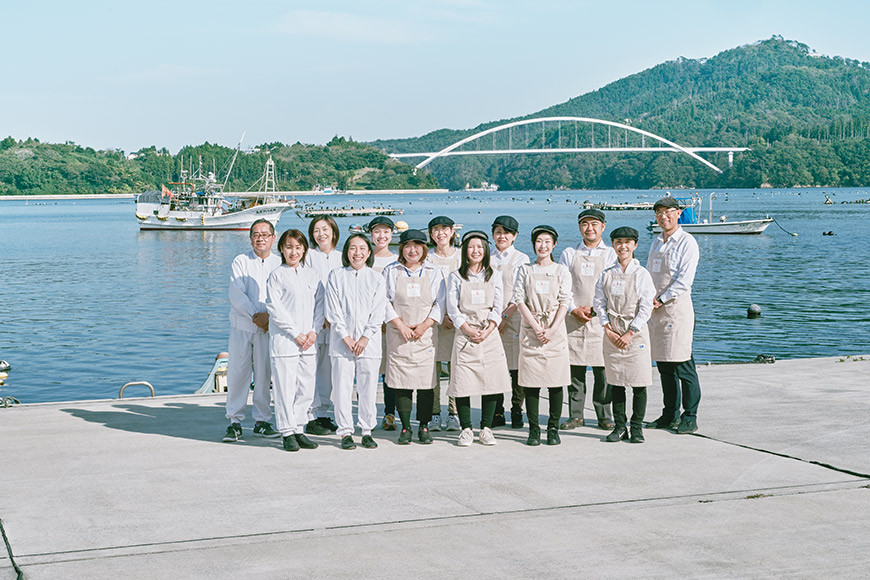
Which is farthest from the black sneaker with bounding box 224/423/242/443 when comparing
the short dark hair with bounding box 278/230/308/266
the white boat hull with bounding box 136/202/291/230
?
the white boat hull with bounding box 136/202/291/230

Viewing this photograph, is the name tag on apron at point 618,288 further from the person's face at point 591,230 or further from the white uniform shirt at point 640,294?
the person's face at point 591,230

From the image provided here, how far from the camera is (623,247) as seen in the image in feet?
22.6

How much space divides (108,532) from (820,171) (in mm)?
199012

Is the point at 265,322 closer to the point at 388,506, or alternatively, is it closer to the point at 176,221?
the point at 388,506

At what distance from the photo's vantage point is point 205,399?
29.4 feet

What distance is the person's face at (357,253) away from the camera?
→ 266 inches

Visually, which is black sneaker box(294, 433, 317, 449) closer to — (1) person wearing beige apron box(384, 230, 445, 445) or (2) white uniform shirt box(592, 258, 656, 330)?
(1) person wearing beige apron box(384, 230, 445, 445)

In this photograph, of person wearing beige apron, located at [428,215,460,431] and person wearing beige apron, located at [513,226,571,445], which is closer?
person wearing beige apron, located at [513,226,571,445]

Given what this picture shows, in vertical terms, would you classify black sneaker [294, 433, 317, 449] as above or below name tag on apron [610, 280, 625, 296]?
below

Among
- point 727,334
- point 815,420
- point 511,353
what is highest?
point 511,353

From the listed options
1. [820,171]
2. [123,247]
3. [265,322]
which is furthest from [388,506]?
[820,171]

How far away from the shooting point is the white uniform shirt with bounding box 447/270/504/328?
6.76 m

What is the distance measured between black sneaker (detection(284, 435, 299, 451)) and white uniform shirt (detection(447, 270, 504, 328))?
4.66ft

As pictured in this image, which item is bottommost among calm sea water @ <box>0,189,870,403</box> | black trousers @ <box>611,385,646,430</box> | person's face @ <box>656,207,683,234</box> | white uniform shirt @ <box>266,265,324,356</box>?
calm sea water @ <box>0,189,870,403</box>
